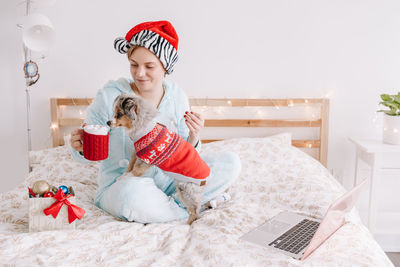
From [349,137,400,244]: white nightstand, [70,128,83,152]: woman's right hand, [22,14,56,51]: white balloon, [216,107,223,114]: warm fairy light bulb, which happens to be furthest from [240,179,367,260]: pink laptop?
[22,14,56,51]: white balloon

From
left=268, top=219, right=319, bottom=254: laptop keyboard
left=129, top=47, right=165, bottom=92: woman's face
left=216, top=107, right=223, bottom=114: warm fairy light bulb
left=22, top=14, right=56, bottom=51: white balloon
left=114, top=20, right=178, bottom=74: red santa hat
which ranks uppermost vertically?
left=22, top=14, right=56, bottom=51: white balloon

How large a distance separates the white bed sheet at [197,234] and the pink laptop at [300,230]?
0.04 metres

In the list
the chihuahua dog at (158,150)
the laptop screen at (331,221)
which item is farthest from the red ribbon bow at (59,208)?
the laptop screen at (331,221)

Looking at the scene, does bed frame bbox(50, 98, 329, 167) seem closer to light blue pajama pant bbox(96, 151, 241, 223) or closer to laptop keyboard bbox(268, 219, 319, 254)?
light blue pajama pant bbox(96, 151, 241, 223)

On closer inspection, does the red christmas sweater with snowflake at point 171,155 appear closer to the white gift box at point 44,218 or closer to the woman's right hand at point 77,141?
the woman's right hand at point 77,141

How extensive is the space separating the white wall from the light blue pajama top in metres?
1.04

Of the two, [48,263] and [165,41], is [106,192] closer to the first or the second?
[48,263]

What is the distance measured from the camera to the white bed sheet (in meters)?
1.07

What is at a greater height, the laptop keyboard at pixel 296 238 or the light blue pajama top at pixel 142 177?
the light blue pajama top at pixel 142 177

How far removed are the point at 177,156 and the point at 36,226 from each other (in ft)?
1.99

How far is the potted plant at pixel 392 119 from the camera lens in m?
2.19

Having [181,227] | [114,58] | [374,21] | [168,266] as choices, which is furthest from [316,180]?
[114,58]

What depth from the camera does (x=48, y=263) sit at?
1.02 meters

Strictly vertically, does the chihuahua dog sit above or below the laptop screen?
above
